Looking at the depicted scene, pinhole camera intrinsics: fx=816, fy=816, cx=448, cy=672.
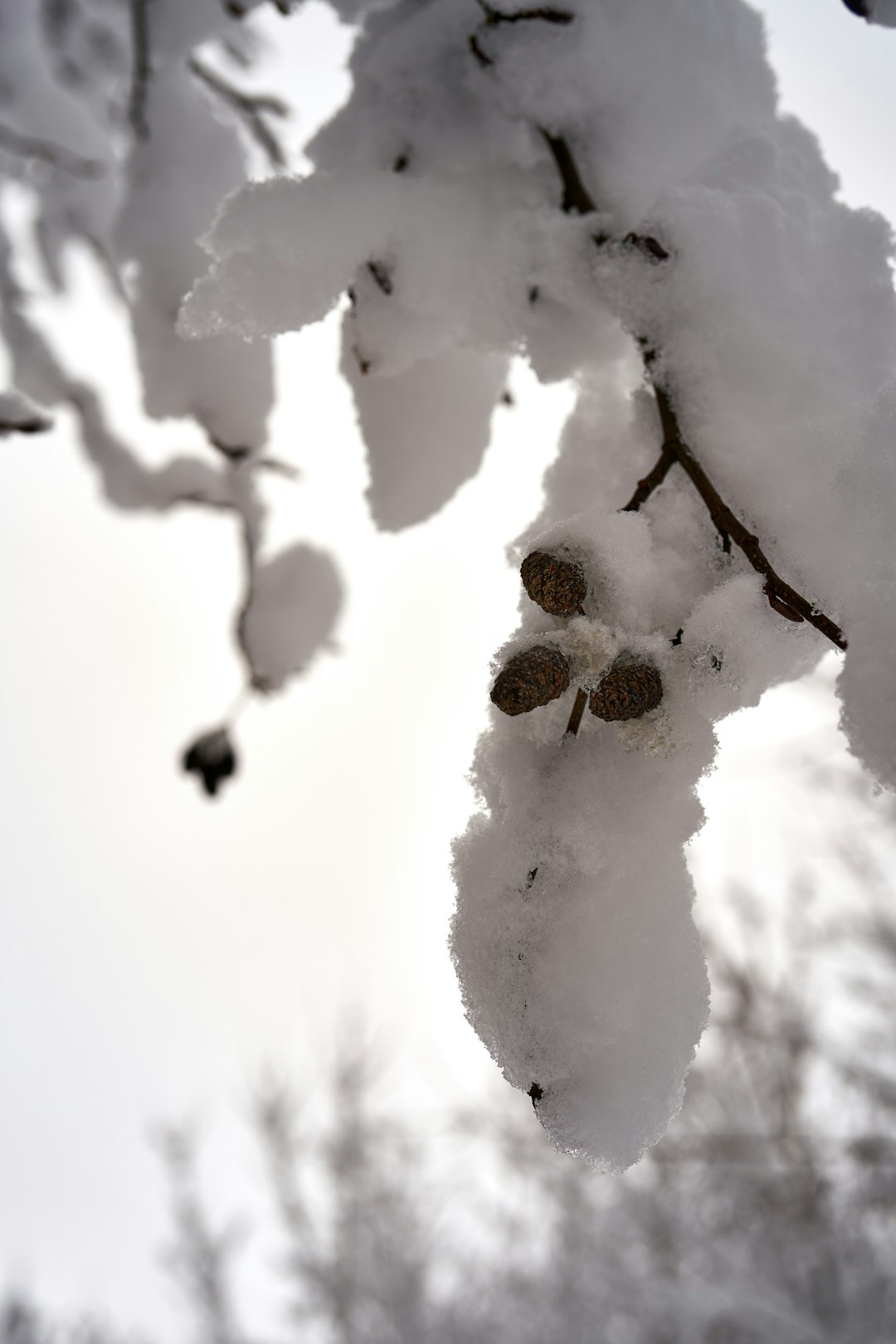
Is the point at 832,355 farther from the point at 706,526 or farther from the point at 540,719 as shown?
the point at 540,719

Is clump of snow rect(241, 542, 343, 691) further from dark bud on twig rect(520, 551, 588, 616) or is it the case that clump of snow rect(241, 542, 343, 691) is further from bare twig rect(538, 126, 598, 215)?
dark bud on twig rect(520, 551, 588, 616)

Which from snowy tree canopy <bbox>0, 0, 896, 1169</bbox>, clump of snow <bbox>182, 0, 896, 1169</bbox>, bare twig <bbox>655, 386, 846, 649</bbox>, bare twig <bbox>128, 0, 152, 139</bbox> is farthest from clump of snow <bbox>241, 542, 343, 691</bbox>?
bare twig <bbox>655, 386, 846, 649</bbox>

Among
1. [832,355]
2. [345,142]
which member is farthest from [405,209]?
[832,355]

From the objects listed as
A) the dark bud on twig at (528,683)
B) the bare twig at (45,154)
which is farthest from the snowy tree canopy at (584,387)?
the bare twig at (45,154)

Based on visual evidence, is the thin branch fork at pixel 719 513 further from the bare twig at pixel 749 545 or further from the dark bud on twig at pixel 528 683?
the dark bud on twig at pixel 528 683

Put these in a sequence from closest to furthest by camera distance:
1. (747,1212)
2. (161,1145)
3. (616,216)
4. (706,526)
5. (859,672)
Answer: (859,672)
(706,526)
(616,216)
(747,1212)
(161,1145)
